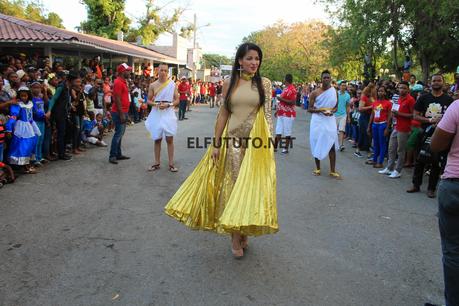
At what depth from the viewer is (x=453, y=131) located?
9.75 feet

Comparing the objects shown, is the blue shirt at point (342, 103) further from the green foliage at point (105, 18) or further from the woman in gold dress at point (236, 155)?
the green foliage at point (105, 18)

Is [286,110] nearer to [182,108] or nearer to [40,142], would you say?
[40,142]

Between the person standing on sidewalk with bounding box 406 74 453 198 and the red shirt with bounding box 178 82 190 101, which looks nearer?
the person standing on sidewalk with bounding box 406 74 453 198

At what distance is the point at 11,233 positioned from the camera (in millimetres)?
4609

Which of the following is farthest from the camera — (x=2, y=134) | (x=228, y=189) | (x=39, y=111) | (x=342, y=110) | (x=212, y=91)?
(x=212, y=91)

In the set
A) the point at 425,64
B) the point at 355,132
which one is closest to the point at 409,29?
the point at 425,64

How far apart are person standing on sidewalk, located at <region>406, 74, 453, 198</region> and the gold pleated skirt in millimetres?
3977

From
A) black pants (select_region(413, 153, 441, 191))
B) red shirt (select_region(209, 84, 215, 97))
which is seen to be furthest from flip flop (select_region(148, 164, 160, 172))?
red shirt (select_region(209, 84, 215, 97))

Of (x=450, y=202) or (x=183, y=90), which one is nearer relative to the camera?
(x=450, y=202)

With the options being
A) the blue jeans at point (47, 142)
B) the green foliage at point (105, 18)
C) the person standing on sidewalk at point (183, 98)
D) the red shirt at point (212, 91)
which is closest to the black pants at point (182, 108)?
the person standing on sidewalk at point (183, 98)

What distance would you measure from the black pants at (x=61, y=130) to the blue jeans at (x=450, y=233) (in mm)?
7451

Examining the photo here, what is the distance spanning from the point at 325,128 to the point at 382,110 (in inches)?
79.3

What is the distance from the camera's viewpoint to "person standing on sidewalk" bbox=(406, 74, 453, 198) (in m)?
7.04

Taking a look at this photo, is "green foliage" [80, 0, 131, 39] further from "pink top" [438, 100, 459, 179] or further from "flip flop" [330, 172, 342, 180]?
"pink top" [438, 100, 459, 179]
